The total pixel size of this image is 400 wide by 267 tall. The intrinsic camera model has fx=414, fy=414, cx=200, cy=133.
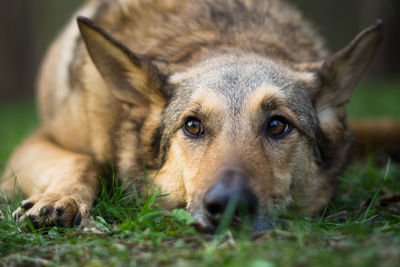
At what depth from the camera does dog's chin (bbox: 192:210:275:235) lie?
8.29ft

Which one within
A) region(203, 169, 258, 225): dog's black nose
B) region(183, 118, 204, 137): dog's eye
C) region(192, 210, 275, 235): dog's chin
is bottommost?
region(192, 210, 275, 235): dog's chin

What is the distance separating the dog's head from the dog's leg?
446 millimetres

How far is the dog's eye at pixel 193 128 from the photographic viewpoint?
3.25 m

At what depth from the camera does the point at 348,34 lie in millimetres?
24906

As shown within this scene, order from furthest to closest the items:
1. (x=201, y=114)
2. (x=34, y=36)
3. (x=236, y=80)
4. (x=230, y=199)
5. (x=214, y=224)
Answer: (x=34, y=36) → (x=236, y=80) → (x=201, y=114) → (x=214, y=224) → (x=230, y=199)

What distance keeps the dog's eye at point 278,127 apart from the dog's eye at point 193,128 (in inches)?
20.9

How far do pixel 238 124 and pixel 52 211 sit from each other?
4.79ft

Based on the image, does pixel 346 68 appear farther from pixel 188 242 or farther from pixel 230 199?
pixel 188 242

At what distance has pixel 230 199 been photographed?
7.83ft

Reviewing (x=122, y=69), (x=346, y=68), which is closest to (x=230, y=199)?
(x=122, y=69)

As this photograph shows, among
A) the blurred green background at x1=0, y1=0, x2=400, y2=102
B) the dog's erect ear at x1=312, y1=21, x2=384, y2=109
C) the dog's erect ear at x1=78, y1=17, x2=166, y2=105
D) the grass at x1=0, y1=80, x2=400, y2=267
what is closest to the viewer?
the grass at x1=0, y1=80, x2=400, y2=267

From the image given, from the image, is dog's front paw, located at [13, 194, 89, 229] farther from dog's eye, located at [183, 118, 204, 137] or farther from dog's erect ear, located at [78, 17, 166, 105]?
dog's erect ear, located at [78, 17, 166, 105]

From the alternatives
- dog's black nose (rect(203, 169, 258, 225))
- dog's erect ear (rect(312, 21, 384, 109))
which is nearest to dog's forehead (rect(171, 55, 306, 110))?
dog's erect ear (rect(312, 21, 384, 109))

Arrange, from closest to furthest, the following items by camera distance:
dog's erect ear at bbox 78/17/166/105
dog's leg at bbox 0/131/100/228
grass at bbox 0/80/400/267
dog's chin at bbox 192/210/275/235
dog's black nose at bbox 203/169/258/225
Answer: grass at bbox 0/80/400/267
dog's black nose at bbox 203/169/258/225
dog's chin at bbox 192/210/275/235
dog's leg at bbox 0/131/100/228
dog's erect ear at bbox 78/17/166/105
